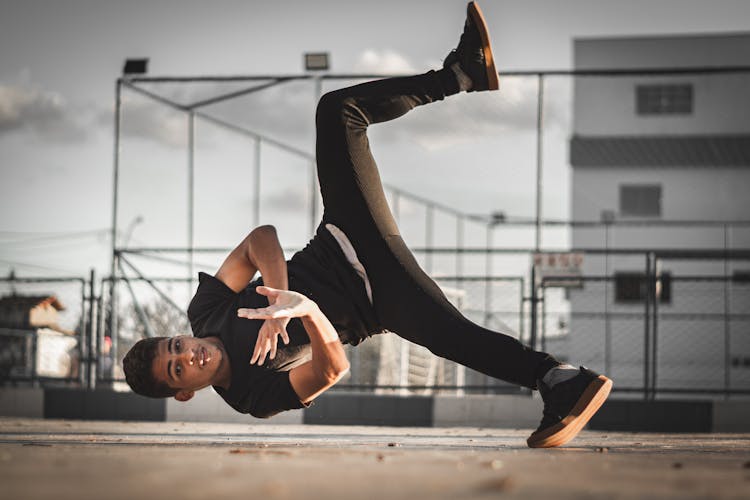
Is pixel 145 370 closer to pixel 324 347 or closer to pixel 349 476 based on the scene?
pixel 324 347

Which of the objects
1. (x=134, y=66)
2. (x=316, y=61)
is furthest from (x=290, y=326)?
(x=134, y=66)

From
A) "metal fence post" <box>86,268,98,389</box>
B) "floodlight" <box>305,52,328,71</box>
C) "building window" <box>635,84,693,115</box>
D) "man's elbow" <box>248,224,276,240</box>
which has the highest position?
"building window" <box>635,84,693,115</box>

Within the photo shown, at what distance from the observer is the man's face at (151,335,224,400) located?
3689mm

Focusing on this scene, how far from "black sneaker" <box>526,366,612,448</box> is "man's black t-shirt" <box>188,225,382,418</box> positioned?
79 centimetres

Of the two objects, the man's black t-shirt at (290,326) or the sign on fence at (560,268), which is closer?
the man's black t-shirt at (290,326)

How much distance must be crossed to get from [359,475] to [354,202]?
1.78 metres

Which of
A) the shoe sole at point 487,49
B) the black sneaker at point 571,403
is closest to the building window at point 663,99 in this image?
the shoe sole at point 487,49

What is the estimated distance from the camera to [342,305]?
3807mm

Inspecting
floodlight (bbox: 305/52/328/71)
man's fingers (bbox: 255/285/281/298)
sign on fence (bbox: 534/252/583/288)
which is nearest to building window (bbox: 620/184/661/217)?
sign on fence (bbox: 534/252/583/288)

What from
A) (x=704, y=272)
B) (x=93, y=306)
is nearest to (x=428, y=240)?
(x=93, y=306)

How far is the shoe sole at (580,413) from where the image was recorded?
3.41 m

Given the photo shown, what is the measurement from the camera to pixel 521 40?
9.91 meters

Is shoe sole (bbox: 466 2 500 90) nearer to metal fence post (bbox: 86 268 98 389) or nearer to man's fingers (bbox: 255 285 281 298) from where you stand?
man's fingers (bbox: 255 285 281 298)

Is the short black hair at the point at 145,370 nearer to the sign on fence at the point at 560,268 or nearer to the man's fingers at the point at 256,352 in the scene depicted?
the man's fingers at the point at 256,352
